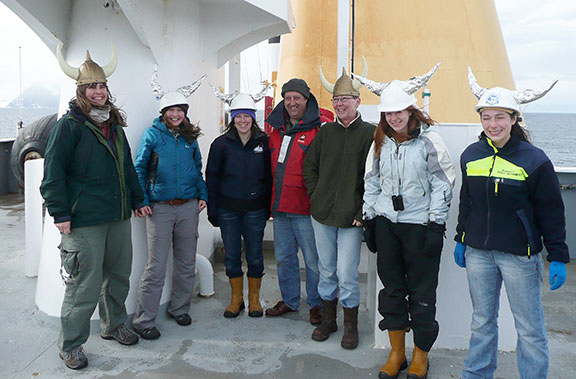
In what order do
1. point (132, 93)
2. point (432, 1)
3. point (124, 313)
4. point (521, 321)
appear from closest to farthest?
point (521, 321)
point (124, 313)
point (132, 93)
point (432, 1)

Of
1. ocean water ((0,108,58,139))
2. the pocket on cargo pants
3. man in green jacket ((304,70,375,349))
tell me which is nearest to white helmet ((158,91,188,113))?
man in green jacket ((304,70,375,349))

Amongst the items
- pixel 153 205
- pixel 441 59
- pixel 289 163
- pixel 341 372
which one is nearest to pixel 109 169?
pixel 153 205

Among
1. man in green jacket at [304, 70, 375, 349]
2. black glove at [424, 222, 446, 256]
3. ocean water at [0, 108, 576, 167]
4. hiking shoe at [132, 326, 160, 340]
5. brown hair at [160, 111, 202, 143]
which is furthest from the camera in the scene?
ocean water at [0, 108, 576, 167]

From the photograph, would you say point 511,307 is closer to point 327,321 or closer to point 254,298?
point 327,321

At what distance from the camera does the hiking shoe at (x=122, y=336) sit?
360cm

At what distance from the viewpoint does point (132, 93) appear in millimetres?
3959

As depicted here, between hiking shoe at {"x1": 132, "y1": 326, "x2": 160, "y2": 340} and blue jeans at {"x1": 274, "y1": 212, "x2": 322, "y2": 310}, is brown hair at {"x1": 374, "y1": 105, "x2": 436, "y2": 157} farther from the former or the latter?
hiking shoe at {"x1": 132, "y1": 326, "x2": 160, "y2": 340}

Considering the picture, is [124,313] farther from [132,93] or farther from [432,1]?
[432,1]

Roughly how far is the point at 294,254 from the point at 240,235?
49cm

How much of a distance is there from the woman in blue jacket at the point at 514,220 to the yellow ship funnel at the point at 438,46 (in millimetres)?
3421

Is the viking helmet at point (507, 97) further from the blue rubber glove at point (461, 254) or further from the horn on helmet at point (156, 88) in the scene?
the horn on helmet at point (156, 88)

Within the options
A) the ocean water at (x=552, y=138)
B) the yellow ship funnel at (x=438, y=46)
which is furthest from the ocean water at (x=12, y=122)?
the yellow ship funnel at (x=438, y=46)

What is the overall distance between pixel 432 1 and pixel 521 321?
4.73m

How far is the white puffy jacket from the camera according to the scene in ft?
9.53
